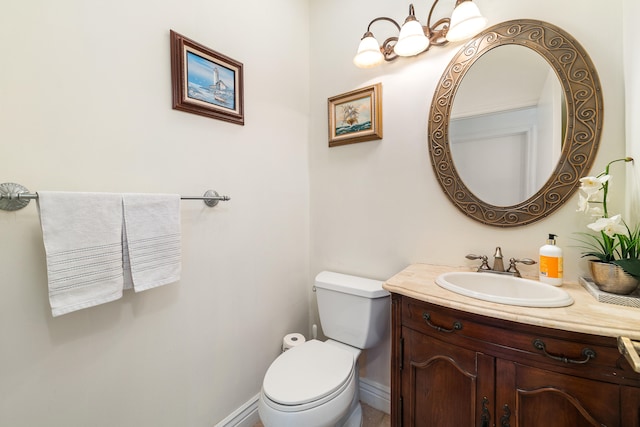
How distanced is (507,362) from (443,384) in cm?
27

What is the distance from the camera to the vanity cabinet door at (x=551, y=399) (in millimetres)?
734

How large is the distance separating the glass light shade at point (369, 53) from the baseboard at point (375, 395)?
1.91m

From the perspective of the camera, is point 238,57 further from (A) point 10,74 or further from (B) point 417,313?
(B) point 417,313

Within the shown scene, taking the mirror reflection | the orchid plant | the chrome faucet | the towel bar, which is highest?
the mirror reflection

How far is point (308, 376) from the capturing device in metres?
1.18

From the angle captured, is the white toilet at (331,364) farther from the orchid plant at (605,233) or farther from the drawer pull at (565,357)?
the orchid plant at (605,233)

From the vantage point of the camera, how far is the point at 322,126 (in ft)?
5.99

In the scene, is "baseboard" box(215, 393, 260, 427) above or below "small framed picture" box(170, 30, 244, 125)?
below

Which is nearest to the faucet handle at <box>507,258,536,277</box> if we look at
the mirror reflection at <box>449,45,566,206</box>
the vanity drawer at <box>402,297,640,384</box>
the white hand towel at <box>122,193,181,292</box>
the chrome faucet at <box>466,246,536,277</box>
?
the chrome faucet at <box>466,246,536,277</box>

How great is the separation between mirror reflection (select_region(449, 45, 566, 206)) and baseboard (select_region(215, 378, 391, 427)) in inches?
50.4

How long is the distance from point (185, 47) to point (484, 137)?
4.84 ft

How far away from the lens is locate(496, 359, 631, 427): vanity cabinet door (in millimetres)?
Answer: 734

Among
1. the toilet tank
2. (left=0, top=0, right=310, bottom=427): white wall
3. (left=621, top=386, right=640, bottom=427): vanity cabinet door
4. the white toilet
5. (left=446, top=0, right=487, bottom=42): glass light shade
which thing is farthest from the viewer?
the toilet tank

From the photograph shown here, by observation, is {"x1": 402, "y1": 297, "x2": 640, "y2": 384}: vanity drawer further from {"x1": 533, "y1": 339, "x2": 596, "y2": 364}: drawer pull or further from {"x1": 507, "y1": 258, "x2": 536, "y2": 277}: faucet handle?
{"x1": 507, "y1": 258, "x2": 536, "y2": 277}: faucet handle
